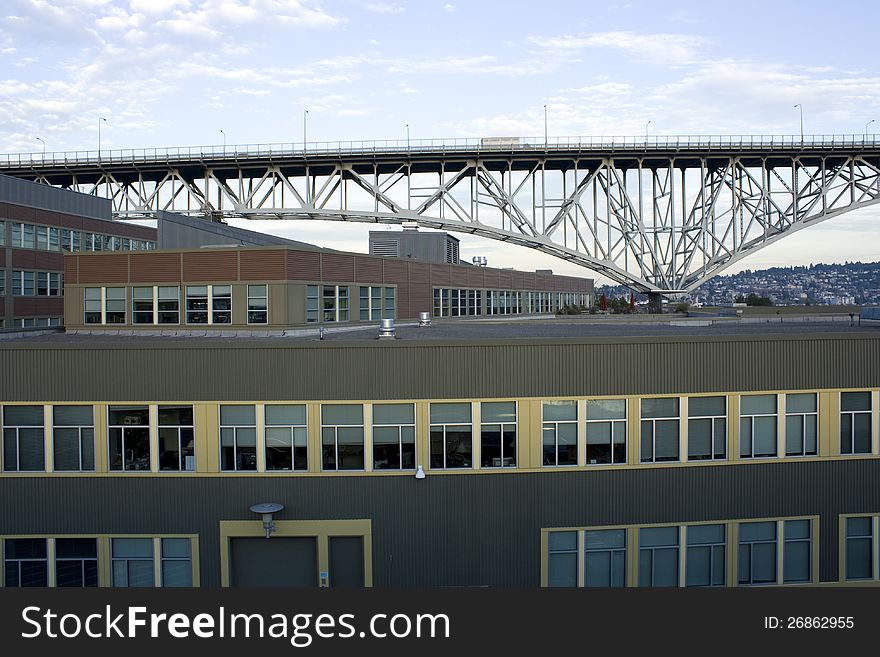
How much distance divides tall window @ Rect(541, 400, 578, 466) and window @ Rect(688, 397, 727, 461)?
254 cm

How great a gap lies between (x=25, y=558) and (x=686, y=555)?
46.1 feet

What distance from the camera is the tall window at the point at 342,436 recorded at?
1567cm

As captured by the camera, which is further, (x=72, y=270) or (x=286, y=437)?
(x=72, y=270)

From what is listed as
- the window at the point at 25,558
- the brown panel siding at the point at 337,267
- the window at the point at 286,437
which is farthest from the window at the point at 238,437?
the brown panel siding at the point at 337,267

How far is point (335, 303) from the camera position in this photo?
1260 inches

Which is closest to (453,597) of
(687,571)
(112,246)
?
(687,571)

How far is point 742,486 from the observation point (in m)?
16.3

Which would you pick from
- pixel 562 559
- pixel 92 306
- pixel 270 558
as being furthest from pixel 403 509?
pixel 92 306

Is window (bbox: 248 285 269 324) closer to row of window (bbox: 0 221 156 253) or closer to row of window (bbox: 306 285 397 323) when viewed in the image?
row of window (bbox: 306 285 397 323)

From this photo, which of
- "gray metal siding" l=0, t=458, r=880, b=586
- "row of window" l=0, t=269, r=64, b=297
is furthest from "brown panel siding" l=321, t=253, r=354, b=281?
"row of window" l=0, t=269, r=64, b=297

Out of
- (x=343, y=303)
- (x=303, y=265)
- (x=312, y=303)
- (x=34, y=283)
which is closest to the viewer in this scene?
(x=303, y=265)

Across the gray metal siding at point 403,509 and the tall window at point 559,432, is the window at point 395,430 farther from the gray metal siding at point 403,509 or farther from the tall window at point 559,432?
the tall window at point 559,432

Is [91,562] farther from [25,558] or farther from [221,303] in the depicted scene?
[221,303]

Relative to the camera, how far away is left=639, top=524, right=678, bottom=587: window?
1609cm
